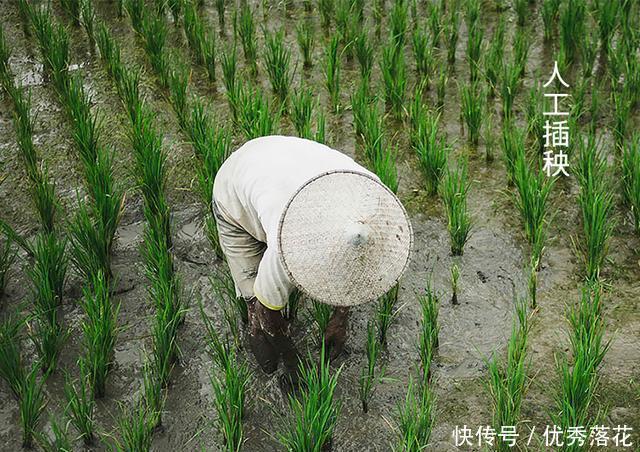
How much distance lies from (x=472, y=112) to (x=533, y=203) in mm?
802

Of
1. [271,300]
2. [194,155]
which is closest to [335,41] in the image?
[194,155]

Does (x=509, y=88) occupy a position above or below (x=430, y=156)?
above

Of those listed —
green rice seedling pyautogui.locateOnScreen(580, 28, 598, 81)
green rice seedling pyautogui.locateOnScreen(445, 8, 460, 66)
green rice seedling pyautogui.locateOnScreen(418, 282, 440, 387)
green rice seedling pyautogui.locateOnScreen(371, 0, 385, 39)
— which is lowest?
green rice seedling pyautogui.locateOnScreen(418, 282, 440, 387)

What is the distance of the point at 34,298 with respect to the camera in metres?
3.19

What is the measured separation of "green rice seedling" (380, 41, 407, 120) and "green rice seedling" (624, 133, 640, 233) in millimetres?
1166

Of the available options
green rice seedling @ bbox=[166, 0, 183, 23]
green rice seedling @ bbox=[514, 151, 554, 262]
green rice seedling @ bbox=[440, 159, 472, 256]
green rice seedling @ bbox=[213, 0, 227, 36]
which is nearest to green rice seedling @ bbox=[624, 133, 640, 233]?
green rice seedling @ bbox=[514, 151, 554, 262]

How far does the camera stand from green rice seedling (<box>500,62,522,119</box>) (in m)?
4.06

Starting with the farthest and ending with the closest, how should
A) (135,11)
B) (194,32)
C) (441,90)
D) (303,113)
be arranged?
(135,11), (194,32), (441,90), (303,113)

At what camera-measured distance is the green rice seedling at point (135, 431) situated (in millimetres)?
2510

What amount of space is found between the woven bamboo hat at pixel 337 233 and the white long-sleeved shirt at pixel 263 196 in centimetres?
8

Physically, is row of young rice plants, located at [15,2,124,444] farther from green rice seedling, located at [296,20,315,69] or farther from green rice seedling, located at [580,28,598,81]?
green rice seedling, located at [580,28,598,81]

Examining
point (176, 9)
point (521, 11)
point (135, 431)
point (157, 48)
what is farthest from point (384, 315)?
point (176, 9)

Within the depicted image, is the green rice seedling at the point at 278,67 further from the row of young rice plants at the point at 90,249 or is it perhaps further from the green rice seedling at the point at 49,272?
the green rice seedling at the point at 49,272

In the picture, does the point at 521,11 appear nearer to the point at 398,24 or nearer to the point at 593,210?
the point at 398,24
